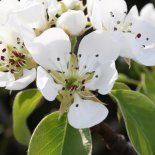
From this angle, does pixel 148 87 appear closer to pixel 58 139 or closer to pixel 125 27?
pixel 125 27

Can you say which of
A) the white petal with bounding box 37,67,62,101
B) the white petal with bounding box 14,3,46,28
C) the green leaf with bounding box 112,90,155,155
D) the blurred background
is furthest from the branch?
the blurred background

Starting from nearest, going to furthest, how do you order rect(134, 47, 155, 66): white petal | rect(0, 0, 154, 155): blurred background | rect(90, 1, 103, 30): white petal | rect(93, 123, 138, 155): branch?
rect(90, 1, 103, 30): white petal, rect(134, 47, 155, 66): white petal, rect(93, 123, 138, 155): branch, rect(0, 0, 154, 155): blurred background

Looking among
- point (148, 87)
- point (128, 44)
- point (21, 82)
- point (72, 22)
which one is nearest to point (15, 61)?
point (21, 82)

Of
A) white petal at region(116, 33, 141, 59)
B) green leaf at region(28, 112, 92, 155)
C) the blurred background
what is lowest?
the blurred background

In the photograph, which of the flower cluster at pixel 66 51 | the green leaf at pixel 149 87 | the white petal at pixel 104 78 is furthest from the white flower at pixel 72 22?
the green leaf at pixel 149 87

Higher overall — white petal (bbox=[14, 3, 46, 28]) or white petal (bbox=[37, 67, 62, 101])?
white petal (bbox=[14, 3, 46, 28])

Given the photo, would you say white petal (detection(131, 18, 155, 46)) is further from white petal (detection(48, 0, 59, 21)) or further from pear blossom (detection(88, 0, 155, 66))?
white petal (detection(48, 0, 59, 21))

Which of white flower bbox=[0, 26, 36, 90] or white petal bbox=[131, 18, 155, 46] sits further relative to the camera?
white petal bbox=[131, 18, 155, 46]

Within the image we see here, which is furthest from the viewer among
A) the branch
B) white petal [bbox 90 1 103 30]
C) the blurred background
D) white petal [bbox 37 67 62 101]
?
the blurred background

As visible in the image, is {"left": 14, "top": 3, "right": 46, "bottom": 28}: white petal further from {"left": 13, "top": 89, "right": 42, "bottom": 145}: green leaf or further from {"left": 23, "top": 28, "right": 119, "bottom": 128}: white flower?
{"left": 13, "top": 89, "right": 42, "bottom": 145}: green leaf
